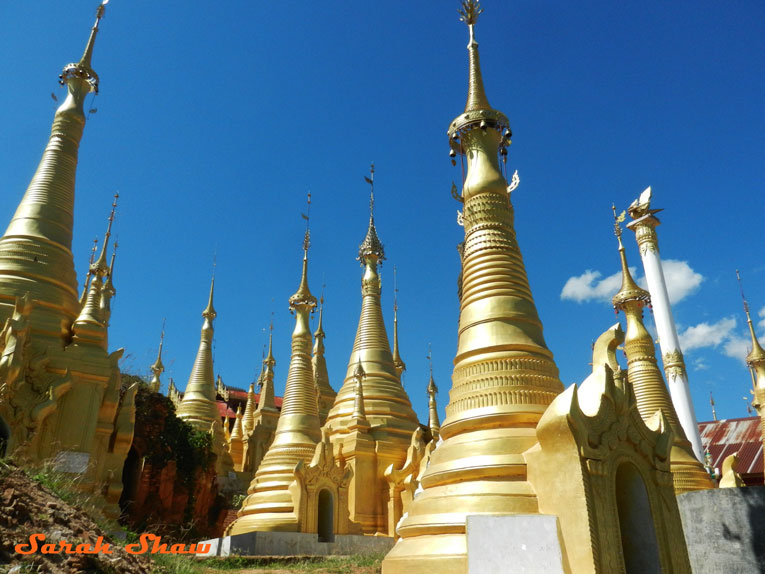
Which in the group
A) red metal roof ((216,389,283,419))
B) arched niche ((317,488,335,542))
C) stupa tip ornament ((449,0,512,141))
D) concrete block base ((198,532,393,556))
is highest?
red metal roof ((216,389,283,419))

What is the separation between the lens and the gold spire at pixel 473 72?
47.6 feet

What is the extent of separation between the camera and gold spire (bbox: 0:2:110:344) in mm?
15695

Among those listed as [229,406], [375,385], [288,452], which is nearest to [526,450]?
[288,452]

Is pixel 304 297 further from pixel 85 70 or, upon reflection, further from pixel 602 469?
pixel 602 469

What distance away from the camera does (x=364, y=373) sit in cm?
2497

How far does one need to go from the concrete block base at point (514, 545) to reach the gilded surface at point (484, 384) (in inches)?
42.9

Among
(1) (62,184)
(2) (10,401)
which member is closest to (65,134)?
(1) (62,184)

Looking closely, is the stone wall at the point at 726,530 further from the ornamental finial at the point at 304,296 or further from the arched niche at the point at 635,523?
the ornamental finial at the point at 304,296

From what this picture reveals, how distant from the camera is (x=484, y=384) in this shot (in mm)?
11195

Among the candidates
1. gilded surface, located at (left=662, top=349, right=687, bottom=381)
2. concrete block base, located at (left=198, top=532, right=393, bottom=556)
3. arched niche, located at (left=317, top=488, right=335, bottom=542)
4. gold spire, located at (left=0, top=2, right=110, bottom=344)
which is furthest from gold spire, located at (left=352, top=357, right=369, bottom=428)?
gilded surface, located at (left=662, top=349, right=687, bottom=381)

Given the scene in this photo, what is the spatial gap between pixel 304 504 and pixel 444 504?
1134cm

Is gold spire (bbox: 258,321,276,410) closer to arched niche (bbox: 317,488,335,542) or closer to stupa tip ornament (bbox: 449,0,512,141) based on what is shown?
arched niche (bbox: 317,488,335,542)

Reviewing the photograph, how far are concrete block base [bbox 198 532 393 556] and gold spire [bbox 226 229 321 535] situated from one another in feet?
3.60

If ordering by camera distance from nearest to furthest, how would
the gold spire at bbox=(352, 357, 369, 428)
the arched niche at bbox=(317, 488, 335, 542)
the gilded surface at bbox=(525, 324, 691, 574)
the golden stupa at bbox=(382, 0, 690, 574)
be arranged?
the gilded surface at bbox=(525, 324, 691, 574)
the golden stupa at bbox=(382, 0, 690, 574)
the arched niche at bbox=(317, 488, 335, 542)
the gold spire at bbox=(352, 357, 369, 428)
